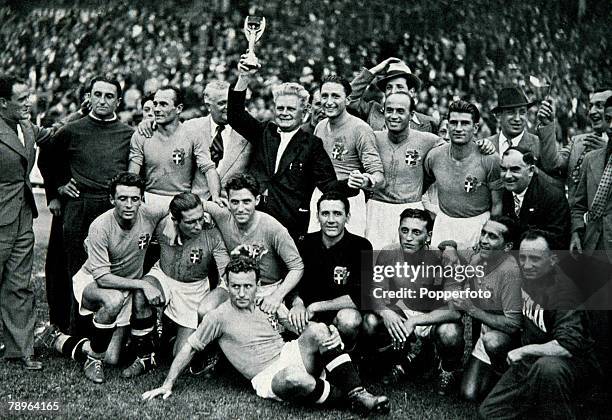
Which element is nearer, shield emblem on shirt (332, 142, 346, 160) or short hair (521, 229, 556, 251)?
short hair (521, 229, 556, 251)

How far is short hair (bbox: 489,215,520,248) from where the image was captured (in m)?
4.36

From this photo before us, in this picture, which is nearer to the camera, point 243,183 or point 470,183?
point 243,183

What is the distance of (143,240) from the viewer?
4.78 metres

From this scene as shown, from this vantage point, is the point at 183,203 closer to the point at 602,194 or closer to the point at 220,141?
the point at 220,141

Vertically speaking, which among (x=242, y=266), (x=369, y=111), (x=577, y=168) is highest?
(x=369, y=111)

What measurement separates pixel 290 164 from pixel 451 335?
4.97ft

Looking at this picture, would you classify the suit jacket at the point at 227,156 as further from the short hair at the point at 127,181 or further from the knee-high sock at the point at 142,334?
the knee-high sock at the point at 142,334

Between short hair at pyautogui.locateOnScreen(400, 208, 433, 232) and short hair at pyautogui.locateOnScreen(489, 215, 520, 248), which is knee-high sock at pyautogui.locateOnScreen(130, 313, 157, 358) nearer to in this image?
short hair at pyautogui.locateOnScreen(400, 208, 433, 232)

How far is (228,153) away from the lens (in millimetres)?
5285

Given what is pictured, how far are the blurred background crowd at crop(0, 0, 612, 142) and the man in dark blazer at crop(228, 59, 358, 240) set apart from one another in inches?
208

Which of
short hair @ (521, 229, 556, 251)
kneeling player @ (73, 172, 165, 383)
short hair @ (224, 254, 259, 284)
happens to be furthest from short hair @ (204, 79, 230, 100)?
short hair @ (521, 229, 556, 251)

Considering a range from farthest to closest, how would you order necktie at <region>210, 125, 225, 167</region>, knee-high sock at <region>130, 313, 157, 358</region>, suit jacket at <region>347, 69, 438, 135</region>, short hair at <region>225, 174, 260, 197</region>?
suit jacket at <region>347, 69, 438, 135</region>
necktie at <region>210, 125, 225, 167</region>
knee-high sock at <region>130, 313, 157, 358</region>
short hair at <region>225, 174, 260, 197</region>

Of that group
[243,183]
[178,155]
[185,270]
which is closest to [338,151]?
[243,183]

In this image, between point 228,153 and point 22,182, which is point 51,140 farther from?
point 228,153
